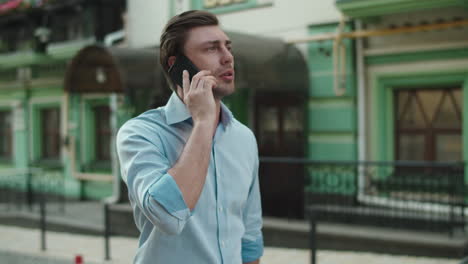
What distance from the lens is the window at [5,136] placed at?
1491 centimetres

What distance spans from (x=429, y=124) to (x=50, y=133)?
31.4 feet

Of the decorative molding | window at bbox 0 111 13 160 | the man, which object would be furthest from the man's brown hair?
window at bbox 0 111 13 160

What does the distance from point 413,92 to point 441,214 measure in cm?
202

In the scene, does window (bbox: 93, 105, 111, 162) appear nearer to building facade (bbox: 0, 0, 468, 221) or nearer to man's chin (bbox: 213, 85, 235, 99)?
building facade (bbox: 0, 0, 468, 221)

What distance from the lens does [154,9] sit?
11.0 m

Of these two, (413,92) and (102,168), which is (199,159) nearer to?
(413,92)

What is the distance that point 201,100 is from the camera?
182 cm

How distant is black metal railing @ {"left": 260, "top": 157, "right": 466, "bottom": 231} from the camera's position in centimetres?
671

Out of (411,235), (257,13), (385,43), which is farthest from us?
(257,13)

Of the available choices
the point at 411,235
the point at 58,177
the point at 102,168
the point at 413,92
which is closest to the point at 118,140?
the point at 411,235

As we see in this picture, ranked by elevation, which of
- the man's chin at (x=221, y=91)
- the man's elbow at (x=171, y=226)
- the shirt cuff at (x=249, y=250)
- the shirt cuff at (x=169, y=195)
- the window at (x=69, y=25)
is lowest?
the shirt cuff at (x=249, y=250)

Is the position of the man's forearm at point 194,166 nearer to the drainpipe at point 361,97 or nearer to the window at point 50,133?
the drainpipe at point 361,97

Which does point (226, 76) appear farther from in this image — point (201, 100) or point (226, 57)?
point (201, 100)

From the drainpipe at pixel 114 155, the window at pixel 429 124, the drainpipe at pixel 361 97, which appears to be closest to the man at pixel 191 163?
the window at pixel 429 124
